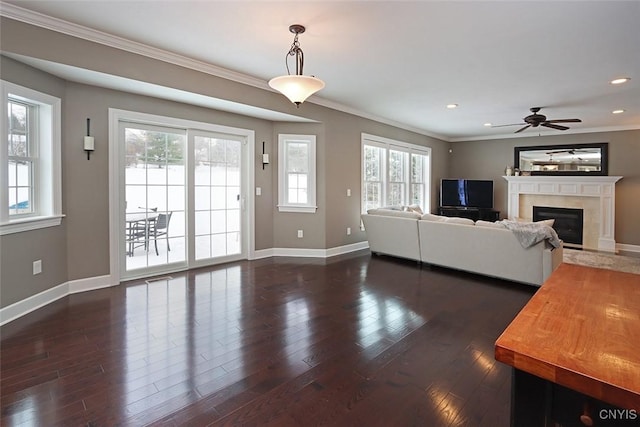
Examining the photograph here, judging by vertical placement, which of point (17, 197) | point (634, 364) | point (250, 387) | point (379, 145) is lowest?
point (250, 387)

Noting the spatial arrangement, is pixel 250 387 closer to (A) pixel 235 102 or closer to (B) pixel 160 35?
(B) pixel 160 35

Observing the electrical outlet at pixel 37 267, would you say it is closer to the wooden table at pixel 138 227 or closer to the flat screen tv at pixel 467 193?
the wooden table at pixel 138 227

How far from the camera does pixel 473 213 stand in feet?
28.4

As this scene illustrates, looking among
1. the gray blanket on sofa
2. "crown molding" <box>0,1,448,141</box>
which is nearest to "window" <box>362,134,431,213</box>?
"crown molding" <box>0,1,448,141</box>

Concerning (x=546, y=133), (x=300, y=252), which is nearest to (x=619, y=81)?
(x=546, y=133)

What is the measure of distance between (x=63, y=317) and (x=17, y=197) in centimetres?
128

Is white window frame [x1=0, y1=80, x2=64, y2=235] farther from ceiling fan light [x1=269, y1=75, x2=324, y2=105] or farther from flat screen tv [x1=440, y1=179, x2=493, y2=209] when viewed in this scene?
flat screen tv [x1=440, y1=179, x2=493, y2=209]

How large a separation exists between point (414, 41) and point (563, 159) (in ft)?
21.4

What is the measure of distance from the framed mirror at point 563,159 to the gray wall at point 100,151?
5150 millimetres

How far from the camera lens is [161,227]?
4613 millimetres

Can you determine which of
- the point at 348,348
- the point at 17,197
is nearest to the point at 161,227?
the point at 17,197

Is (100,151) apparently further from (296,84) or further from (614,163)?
(614,163)

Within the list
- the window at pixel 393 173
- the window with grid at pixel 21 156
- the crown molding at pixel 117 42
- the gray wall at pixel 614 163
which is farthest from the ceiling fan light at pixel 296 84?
the gray wall at pixel 614 163

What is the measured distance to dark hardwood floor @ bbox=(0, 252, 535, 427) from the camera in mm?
1869
